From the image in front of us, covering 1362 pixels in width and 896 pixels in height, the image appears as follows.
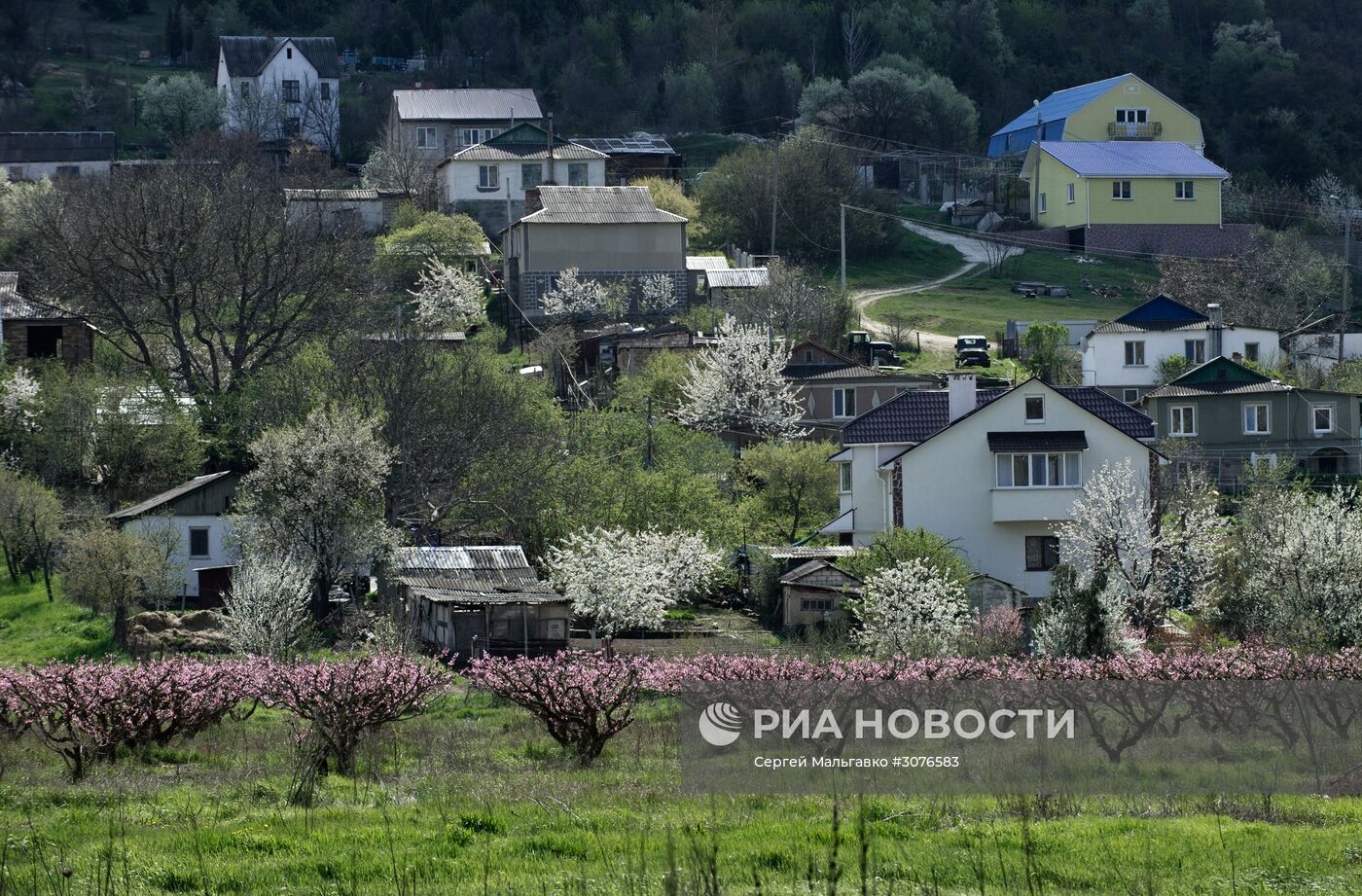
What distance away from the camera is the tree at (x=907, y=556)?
35562 millimetres

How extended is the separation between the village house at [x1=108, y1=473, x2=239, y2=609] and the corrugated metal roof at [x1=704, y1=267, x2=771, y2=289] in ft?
90.3

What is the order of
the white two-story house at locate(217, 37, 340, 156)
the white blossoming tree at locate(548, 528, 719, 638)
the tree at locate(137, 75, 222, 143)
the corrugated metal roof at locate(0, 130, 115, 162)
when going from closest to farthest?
the white blossoming tree at locate(548, 528, 719, 638) → the corrugated metal roof at locate(0, 130, 115, 162) → the tree at locate(137, 75, 222, 143) → the white two-story house at locate(217, 37, 340, 156)

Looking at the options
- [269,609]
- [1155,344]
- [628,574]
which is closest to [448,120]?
[1155,344]

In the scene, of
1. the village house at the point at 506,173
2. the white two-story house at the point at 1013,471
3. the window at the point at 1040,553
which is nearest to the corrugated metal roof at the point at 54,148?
the village house at the point at 506,173

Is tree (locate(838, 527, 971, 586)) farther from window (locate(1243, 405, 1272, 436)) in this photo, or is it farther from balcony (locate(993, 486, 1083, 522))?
window (locate(1243, 405, 1272, 436))

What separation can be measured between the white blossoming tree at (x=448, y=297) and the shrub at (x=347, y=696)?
40.7 m

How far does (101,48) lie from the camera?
117125mm

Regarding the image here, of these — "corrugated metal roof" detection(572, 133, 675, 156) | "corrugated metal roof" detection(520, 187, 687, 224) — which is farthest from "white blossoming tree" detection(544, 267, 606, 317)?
"corrugated metal roof" detection(572, 133, 675, 156)

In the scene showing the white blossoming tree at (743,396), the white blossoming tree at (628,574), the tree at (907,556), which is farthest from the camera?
the white blossoming tree at (743,396)

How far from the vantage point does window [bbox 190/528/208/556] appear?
42375 mm

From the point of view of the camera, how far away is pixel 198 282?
52.7 m

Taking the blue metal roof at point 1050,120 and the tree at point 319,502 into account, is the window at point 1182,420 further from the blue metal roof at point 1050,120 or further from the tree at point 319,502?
the blue metal roof at point 1050,120

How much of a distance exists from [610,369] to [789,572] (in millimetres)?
21723

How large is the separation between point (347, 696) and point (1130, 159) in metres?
69.7
